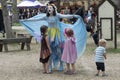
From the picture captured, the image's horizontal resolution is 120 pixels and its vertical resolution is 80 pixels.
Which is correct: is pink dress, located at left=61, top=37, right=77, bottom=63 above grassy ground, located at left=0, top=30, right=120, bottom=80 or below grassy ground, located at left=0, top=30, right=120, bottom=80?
above

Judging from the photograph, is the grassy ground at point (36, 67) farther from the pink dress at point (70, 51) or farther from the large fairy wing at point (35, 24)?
the large fairy wing at point (35, 24)

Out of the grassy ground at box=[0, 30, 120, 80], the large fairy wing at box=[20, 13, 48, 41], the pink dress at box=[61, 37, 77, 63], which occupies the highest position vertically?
the large fairy wing at box=[20, 13, 48, 41]

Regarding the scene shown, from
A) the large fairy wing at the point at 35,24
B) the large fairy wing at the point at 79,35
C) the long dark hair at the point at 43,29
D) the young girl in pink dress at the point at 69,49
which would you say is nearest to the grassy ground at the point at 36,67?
the young girl in pink dress at the point at 69,49

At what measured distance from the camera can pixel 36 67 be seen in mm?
13906

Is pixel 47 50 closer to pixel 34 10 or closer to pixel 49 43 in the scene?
pixel 49 43

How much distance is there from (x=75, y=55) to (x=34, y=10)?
47586 mm

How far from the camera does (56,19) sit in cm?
1302

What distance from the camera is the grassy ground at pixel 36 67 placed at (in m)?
12.1

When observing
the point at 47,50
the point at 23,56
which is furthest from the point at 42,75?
the point at 23,56

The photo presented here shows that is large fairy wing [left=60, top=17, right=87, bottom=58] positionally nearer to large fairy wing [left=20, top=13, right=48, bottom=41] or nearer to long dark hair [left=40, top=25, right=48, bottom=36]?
long dark hair [left=40, top=25, right=48, bottom=36]

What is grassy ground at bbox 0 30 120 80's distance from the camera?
1206 centimetres

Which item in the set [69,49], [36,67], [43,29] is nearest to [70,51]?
[69,49]

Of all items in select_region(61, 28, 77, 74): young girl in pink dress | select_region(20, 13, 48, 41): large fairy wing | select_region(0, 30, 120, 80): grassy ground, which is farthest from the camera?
select_region(20, 13, 48, 41): large fairy wing

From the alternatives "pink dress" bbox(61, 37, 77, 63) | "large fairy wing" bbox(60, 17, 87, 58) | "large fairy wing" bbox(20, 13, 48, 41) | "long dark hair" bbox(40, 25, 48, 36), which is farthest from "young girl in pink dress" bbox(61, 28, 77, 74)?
"large fairy wing" bbox(20, 13, 48, 41)
